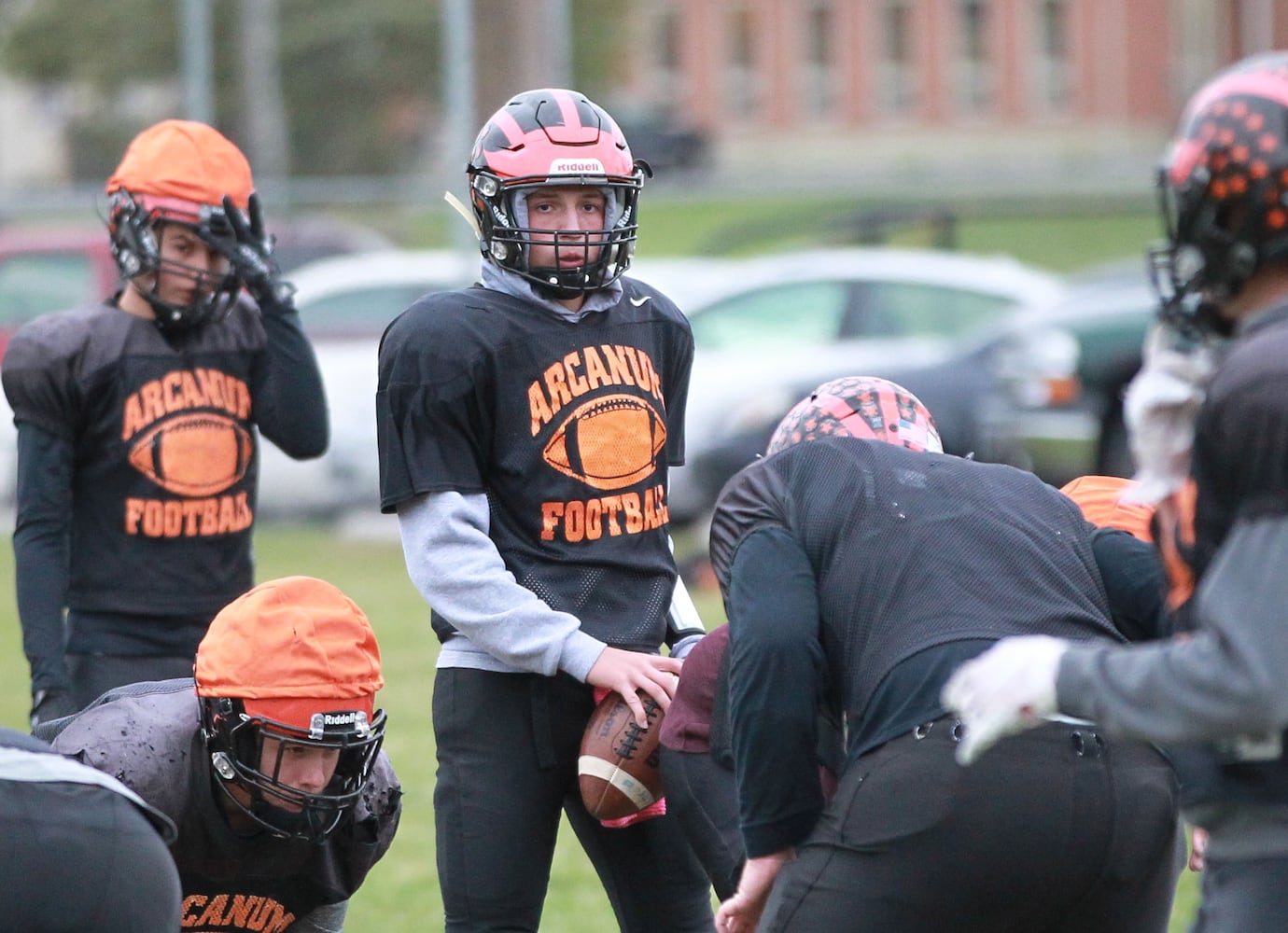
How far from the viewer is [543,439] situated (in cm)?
348

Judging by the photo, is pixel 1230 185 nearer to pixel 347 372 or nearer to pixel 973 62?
pixel 347 372

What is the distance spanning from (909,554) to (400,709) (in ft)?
16.5

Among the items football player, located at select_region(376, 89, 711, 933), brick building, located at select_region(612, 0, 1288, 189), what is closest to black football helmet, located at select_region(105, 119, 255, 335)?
football player, located at select_region(376, 89, 711, 933)

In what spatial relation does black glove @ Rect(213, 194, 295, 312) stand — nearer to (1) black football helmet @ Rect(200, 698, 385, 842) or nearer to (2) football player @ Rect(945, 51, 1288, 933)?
(1) black football helmet @ Rect(200, 698, 385, 842)

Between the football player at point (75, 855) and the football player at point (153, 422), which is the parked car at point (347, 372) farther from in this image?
the football player at point (75, 855)

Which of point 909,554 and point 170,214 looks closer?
point 909,554

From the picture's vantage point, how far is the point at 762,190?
26.8 m

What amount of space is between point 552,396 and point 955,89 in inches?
1582

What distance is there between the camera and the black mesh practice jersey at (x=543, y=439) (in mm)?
3412

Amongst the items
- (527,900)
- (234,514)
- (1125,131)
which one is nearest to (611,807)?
(527,900)

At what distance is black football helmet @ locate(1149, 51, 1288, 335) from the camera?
2.32 meters

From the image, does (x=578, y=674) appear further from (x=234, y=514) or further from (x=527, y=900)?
(x=234, y=514)

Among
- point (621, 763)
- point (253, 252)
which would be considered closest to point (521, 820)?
point (621, 763)

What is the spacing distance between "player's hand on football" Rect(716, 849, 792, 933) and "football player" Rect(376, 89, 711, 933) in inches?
18.5
